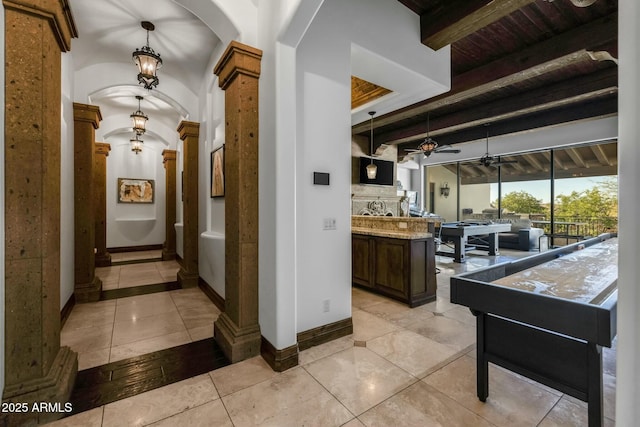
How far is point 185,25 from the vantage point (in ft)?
10.2

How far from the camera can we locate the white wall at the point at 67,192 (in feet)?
10.1

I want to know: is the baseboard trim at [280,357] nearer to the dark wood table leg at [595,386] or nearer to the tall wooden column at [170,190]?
the dark wood table leg at [595,386]

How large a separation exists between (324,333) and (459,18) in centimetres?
358

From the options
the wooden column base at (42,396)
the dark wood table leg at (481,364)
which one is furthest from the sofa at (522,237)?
the wooden column base at (42,396)

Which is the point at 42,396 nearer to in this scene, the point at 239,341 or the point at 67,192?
the point at 239,341

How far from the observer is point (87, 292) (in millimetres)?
3781

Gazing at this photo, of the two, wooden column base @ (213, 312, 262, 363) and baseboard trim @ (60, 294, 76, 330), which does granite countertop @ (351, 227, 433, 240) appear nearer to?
wooden column base @ (213, 312, 262, 363)

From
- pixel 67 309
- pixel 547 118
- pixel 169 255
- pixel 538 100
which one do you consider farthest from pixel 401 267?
pixel 547 118

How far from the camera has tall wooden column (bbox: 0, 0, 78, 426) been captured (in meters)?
1.57

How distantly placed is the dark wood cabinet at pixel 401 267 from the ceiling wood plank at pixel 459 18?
251cm

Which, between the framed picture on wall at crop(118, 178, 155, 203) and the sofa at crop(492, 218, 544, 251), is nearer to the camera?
the sofa at crop(492, 218, 544, 251)

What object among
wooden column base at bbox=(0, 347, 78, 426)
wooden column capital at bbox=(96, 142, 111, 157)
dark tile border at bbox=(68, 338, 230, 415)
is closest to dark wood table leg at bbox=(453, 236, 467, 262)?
dark tile border at bbox=(68, 338, 230, 415)

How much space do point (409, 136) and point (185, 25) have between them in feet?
20.7

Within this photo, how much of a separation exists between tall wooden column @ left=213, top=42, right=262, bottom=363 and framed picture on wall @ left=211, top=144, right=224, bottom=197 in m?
0.85
